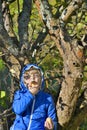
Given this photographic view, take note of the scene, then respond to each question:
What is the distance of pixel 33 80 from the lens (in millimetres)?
4113

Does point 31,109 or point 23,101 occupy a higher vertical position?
point 23,101

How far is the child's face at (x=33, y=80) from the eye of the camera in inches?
160

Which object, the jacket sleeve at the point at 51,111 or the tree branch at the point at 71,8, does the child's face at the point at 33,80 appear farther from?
the tree branch at the point at 71,8

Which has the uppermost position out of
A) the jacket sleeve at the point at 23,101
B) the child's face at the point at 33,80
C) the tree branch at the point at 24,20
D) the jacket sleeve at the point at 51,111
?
the tree branch at the point at 24,20

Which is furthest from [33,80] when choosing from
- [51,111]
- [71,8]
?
[71,8]

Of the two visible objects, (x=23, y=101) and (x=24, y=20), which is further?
(x=24, y=20)

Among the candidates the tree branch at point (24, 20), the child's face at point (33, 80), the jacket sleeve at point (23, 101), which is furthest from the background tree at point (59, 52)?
the jacket sleeve at point (23, 101)

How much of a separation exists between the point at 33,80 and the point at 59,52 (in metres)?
Answer: 0.54

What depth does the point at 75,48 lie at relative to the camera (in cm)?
406

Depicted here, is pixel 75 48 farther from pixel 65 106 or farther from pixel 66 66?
pixel 65 106

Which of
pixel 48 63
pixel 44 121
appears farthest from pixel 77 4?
pixel 48 63

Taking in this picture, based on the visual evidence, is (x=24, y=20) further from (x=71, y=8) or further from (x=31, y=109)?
(x=31, y=109)

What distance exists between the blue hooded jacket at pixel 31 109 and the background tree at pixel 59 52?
0.22 metres

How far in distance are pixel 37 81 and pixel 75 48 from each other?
0.50 m
